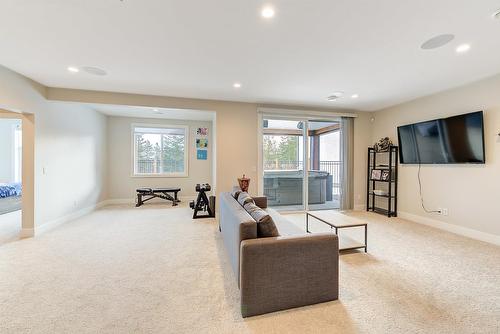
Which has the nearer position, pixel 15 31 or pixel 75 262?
pixel 15 31

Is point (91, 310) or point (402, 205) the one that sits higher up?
point (402, 205)

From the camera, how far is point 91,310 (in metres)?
1.77

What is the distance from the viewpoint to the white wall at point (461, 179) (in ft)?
10.6

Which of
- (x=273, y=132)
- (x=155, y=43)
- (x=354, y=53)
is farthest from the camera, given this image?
(x=273, y=132)

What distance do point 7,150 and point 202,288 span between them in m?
9.04

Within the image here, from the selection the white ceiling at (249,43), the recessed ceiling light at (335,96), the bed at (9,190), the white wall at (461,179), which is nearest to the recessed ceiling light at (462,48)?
the white ceiling at (249,43)

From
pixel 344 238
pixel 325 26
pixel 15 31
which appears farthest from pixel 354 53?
pixel 15 31

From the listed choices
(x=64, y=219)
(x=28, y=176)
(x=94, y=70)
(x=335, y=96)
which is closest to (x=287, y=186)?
(x=335, y=96)

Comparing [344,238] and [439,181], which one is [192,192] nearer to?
[344,238]

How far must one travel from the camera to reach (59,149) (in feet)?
13.4

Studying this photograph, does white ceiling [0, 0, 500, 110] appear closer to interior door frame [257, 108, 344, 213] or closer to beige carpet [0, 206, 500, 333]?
interior door frame [257, 108, 344, 213]

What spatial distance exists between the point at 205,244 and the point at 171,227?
1.10 metres

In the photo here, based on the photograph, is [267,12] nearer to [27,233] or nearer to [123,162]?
[27,233]

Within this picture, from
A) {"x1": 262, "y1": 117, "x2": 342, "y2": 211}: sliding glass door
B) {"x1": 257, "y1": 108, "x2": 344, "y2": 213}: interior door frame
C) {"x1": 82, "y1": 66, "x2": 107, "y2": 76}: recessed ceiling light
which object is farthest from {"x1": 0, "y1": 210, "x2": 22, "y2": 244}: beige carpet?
{"x1": 262, "y1": 117, "x2": 342, "y2": 211}: sliding glass door
